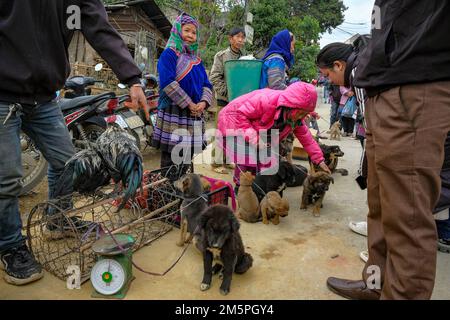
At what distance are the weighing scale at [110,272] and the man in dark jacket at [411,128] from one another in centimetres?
158

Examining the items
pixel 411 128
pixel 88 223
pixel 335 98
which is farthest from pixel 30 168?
pixel 335 98

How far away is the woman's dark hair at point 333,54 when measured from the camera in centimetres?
276

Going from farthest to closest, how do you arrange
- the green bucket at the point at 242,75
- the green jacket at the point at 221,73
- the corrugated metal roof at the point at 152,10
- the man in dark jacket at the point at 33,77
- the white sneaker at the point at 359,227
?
the corrugated metal roof at the point at 152,10, the green jacket at the point at 221,73, the green bucket at the point at 242,75, the white sneaker at the point at 359,227, the man in dark jacket at the point at 33,77

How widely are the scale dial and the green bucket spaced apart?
3247mm

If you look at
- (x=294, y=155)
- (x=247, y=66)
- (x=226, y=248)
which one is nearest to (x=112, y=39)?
(x=226, y=248)

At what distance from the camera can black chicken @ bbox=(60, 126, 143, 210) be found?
232 centimetres

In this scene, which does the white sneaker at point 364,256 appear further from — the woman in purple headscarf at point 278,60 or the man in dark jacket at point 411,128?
the woman in purple headscarf at point 278,60

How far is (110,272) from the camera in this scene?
7.30 ft

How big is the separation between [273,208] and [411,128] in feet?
6.39

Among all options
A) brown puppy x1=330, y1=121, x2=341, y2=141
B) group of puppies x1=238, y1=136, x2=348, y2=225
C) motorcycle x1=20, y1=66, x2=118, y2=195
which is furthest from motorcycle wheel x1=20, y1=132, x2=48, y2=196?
brown puppy x1=330, y1=121, x2=341, y2=141

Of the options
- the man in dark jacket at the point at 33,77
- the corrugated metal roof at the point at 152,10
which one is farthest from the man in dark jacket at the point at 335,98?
the corrugated metal roof at the point at 152,10

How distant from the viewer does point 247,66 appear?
4.66 meters

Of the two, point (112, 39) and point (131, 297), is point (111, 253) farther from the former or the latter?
point (112, 39)

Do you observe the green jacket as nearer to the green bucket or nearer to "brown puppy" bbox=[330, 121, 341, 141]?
the green bucket
